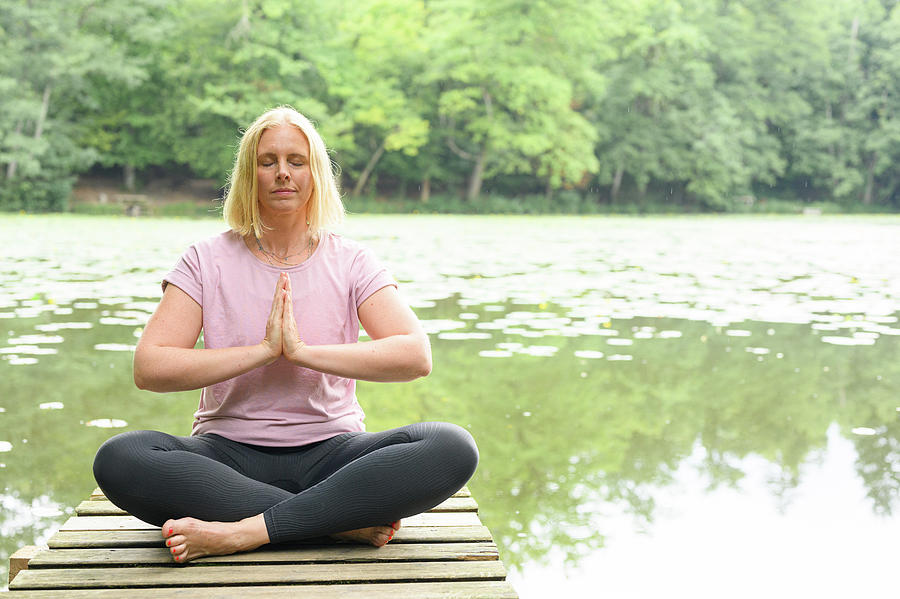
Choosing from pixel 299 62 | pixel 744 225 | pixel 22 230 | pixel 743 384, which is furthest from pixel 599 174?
pixel 743 384

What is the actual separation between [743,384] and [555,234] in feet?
52.4

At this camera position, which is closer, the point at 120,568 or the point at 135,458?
the point at 120,568

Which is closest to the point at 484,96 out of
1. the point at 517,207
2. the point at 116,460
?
the point at 517,207

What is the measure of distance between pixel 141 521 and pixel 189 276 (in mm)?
616

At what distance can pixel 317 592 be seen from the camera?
6.23 ft

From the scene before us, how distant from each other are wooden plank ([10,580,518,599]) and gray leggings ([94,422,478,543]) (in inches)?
9.7

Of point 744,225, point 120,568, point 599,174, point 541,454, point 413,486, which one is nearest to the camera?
point 120,568

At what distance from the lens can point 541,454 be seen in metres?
4.11

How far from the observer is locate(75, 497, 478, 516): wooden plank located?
2.46 metres

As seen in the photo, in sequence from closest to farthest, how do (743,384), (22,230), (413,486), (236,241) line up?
(413,486) → (236,241) → (743,384) → (22,230)

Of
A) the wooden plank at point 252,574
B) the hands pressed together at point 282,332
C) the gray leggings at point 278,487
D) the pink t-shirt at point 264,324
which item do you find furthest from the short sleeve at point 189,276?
the wooden plank at point 252,574

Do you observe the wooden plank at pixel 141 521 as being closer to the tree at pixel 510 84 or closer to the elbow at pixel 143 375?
the elbow at pixel 143 375

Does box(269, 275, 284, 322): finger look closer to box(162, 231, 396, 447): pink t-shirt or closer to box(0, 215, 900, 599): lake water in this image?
box(162, 231, 396, 447): pink t-shirt

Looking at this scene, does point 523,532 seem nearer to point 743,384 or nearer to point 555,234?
point 743,384
